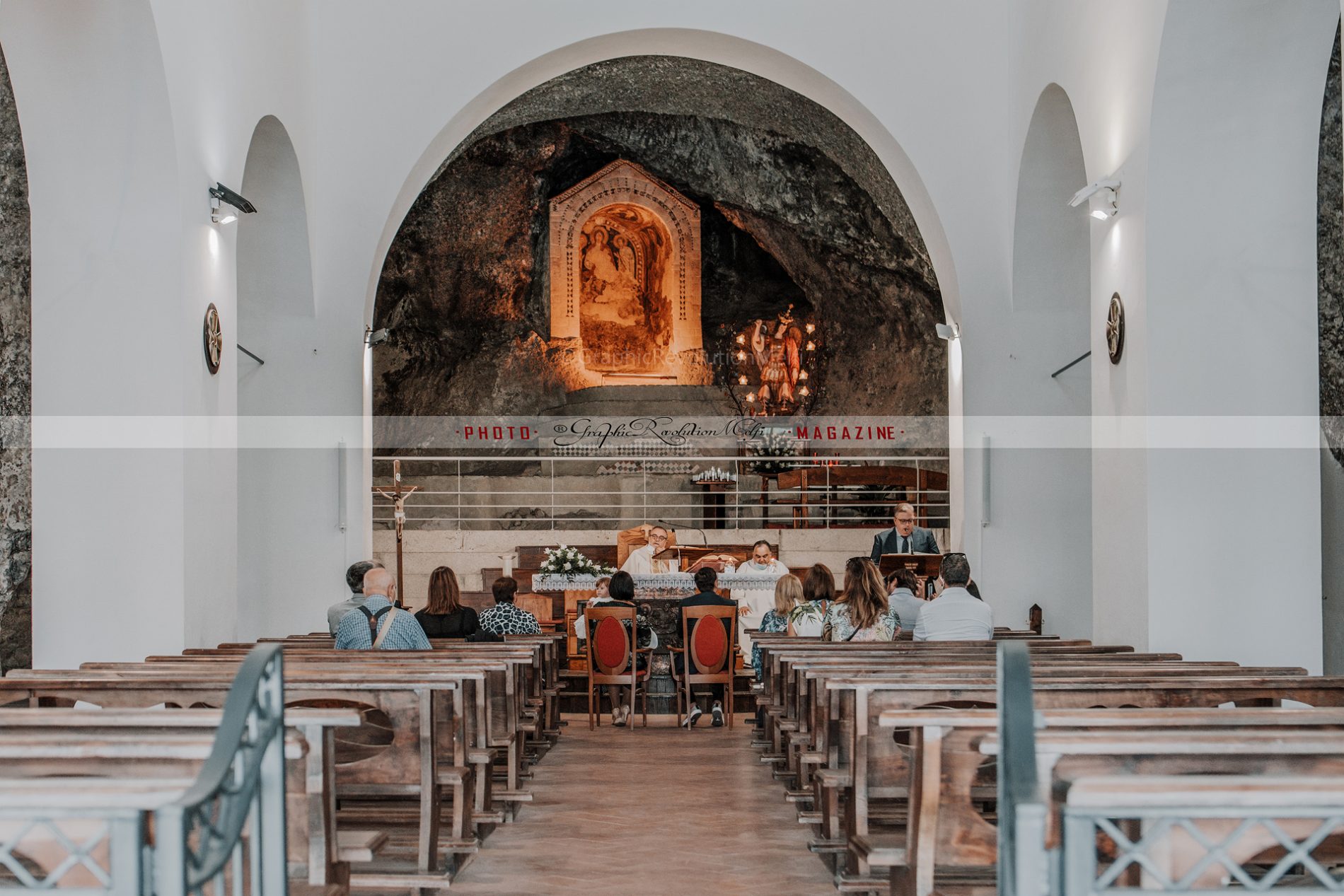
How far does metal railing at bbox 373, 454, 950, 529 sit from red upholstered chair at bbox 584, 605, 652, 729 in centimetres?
721

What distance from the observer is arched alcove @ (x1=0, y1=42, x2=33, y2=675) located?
6.73 meters

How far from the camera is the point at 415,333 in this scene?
717 inches

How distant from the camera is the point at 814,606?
7570 mm

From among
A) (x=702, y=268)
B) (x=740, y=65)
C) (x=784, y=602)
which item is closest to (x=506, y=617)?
(x=784, y=602)

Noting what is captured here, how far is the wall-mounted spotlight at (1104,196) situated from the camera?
22.2ft

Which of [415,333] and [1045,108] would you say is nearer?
[1045,108]

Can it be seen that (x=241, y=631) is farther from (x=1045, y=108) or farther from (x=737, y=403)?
(x=737, y=403)

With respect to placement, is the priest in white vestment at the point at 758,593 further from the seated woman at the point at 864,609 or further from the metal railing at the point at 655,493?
the metal railing at the point at 655,493

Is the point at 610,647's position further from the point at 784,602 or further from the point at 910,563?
the point at 910,563

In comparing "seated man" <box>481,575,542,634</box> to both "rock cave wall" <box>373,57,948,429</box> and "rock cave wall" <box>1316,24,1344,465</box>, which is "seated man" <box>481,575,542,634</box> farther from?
"rock cave wall" <box>373,57,948,429</box>

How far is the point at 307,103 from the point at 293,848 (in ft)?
23.2

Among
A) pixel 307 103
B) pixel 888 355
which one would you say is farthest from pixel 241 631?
pixel 888 355

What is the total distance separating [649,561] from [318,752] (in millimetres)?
7924

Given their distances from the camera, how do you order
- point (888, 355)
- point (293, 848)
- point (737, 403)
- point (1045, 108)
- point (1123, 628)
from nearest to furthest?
1. point (293, 848)
2. point (1123, 628)
3. point (1045, 108)
4. point (888, 355)
5. point (737, 403)
